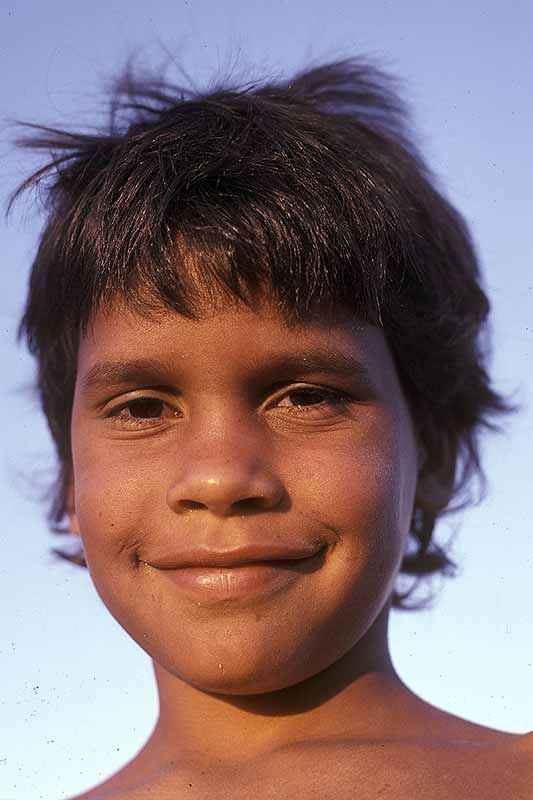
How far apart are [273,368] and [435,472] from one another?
32.2 inches

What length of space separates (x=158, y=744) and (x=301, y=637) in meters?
0.59

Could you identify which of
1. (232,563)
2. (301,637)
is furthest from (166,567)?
(301,637)

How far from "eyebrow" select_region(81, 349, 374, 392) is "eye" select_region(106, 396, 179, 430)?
0.05m

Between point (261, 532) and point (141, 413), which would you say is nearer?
point (261, 532)

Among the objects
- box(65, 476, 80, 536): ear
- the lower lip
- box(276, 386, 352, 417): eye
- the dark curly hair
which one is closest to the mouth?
the lower lip

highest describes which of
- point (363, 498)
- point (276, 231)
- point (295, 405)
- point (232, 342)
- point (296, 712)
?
point (276, 231)

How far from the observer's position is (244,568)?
2189mm

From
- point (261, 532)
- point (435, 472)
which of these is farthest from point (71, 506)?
point (261, 532)

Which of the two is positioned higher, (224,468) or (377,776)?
(224,468)

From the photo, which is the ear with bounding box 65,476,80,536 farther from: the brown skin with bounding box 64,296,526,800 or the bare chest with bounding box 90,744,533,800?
the bare chest with bounding box 90,744,533,800

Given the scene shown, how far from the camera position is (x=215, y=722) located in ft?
7.97

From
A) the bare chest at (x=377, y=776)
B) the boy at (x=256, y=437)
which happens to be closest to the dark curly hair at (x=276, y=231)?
the boy at (x=256, y=437)

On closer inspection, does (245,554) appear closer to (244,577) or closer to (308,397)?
(244,577)

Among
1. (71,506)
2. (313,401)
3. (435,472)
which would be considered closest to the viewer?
(313,401)
